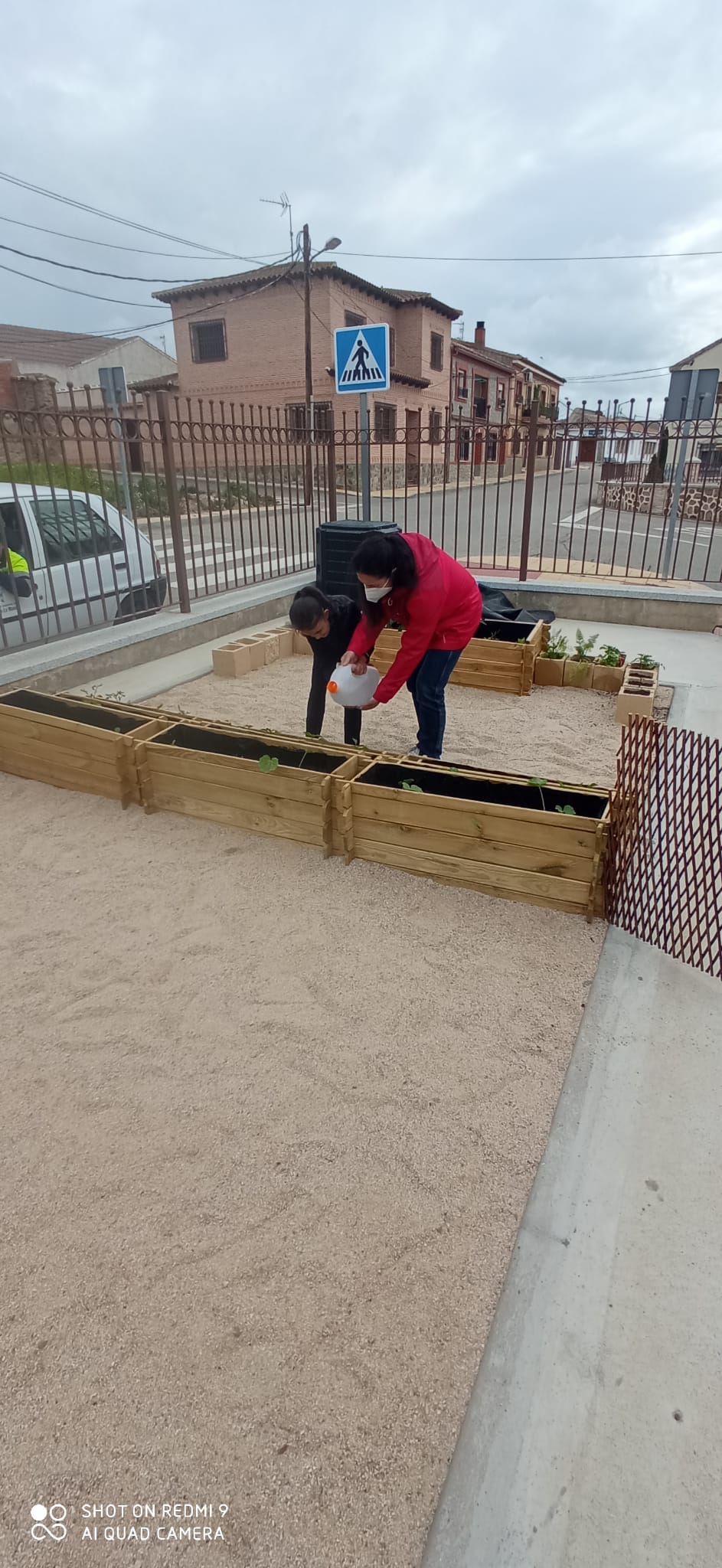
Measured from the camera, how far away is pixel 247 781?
389 cm

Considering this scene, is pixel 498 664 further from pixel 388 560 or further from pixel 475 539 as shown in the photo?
pixel 475 539

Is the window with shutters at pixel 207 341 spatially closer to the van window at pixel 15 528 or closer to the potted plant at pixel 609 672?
the van window at pixel 15 528

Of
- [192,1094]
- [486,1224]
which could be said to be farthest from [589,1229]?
[192,1094]

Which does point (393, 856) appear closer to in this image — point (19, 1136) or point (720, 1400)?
point (19, 1136)

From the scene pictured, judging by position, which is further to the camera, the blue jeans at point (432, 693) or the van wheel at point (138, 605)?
the van wheel at point (138, 605)

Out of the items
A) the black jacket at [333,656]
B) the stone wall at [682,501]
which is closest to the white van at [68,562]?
the black jacket at [333,656]

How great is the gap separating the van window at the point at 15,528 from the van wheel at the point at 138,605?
3.83ft

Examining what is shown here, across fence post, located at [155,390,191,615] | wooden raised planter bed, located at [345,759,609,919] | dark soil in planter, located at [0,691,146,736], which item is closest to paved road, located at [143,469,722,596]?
fence post, located at [155,390,191,615]

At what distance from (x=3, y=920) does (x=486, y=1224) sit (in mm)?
2392

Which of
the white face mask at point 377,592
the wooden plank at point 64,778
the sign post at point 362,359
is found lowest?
the wooden plank at point 64,778

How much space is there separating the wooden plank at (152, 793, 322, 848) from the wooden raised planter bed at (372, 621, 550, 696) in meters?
2.65

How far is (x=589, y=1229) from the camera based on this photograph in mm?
1998

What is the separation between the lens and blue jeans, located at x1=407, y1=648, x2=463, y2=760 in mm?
4336

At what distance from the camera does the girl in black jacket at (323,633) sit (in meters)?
3.96
